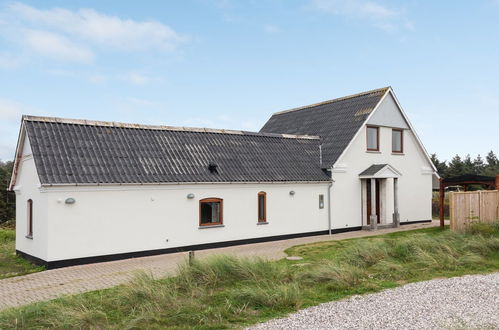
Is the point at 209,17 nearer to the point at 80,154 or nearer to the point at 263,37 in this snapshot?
the point at 263,37

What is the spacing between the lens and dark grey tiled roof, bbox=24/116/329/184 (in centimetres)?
1455

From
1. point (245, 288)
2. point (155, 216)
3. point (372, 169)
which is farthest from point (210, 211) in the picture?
point (372, 169)

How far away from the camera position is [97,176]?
14.6 meters

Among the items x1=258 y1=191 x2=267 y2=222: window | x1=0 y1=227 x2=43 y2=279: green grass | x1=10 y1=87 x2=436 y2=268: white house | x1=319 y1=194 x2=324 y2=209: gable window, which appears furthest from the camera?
x1=319 y1=194 x2=324 y2=209: gable window

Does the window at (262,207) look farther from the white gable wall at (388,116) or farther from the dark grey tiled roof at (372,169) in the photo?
the white gable wall at (388,116)

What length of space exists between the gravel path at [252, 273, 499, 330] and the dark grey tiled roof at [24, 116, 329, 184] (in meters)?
9.14

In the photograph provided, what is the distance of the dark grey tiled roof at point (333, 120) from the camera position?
73.0 feet

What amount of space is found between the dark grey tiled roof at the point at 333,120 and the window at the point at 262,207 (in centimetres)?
437

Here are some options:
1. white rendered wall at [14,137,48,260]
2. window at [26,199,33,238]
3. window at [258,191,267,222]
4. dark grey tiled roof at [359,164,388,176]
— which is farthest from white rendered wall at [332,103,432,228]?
window at [26,199,33,238]

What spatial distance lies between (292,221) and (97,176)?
29.4 ft

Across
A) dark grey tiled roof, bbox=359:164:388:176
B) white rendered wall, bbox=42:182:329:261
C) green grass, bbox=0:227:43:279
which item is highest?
dark grey tiled roof, bbox=359:164:388:176

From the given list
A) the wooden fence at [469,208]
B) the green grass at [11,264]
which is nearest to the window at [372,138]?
the wooden fence at [469,208]

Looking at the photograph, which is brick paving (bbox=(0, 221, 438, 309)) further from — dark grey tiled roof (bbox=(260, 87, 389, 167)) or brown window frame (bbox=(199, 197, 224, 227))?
dark grey tiled roof (bbox=(260, 87, 389, 167))

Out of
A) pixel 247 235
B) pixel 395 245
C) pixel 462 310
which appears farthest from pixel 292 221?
pixel 462 310
